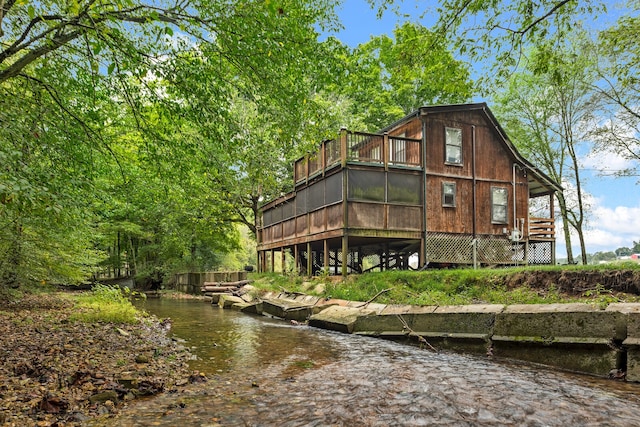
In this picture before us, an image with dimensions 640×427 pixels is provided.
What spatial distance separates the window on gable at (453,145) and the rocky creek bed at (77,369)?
1449 centimetres

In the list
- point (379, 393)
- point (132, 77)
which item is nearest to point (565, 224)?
point (379, 393)

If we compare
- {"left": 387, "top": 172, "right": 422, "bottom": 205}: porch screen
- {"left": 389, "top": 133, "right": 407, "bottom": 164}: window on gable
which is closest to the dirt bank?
{"left": 387, "top": 172, "right": 422, "bottom": 205}: porch screen

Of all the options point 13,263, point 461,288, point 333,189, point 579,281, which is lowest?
point 461,288

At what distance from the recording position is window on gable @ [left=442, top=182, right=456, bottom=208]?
18281 mm

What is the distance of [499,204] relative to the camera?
19.8 meters

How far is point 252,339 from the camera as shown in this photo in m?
9.70

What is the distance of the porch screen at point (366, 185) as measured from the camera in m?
16.3

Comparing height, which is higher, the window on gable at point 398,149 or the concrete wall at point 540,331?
the window on gable at point 398,149

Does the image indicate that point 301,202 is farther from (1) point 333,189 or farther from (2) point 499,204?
(2) point 499,204

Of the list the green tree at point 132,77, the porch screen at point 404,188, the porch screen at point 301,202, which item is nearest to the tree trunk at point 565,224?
the porch screen at point 404,188

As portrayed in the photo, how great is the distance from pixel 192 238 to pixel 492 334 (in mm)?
25482

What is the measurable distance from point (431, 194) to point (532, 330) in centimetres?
1129

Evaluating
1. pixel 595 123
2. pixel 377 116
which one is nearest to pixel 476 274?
pixel 595 123

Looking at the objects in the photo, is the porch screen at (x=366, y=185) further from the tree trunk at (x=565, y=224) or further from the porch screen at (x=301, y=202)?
the tree trunk at (x=565, y=224)
